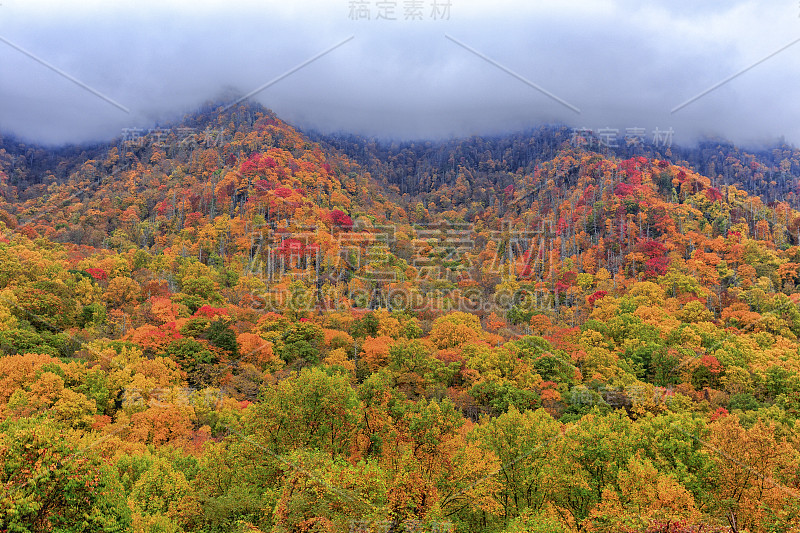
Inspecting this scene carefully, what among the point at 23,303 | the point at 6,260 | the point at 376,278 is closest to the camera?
the point at 23,303

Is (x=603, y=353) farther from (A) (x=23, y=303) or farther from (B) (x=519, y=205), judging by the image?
(B) (x=519, y=205)

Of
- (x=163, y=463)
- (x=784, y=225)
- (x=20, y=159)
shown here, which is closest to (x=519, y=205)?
(x=784, y=225)

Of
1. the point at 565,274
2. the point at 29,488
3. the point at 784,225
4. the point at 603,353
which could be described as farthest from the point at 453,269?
the point at 29,488

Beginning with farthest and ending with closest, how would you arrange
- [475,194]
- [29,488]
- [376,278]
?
[475,194]
[376,278]
[29,488]

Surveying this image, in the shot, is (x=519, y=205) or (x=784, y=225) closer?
(x=784, y=225)

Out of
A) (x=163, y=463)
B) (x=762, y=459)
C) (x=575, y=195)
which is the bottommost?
(x=163, y=463)

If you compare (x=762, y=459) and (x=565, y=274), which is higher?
(x=565, y=274)

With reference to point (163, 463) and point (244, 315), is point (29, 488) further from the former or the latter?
point (244, 315)
